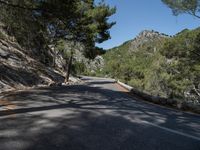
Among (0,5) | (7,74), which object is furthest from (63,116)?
(7,74)

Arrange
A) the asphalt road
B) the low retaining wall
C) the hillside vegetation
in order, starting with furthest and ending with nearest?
the hillside vegetation < the low retaining wall < the asphalt road

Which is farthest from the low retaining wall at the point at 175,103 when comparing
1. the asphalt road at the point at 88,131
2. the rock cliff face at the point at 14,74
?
the rock cliff face at the point at 14,74

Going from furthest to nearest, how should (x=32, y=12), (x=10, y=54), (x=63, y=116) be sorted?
(x=10, y=54) → (x=32, y=12) → (x=63, y=116)

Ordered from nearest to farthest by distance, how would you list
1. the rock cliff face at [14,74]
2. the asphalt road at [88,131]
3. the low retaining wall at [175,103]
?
the asphalt road at [88,131]
the low retaining wall at [175,103]
the rock cliff face at [14,74]

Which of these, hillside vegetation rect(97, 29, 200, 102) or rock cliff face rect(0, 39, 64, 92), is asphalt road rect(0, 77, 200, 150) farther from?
hillside vegetation rect(97, 29, 200, 102)

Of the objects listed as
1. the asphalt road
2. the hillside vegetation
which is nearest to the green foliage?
the hillside vegetation

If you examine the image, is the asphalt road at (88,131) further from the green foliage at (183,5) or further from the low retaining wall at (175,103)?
the green foliage at (183,5)

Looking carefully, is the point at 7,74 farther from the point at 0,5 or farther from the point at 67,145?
the point at 67,145

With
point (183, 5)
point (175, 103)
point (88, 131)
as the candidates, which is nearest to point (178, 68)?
point (183, 5)

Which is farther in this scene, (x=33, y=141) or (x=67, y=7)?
(x=67, y=7)

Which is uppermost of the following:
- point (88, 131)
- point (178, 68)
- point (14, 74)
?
point (178, 68)

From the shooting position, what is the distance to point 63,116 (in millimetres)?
8258

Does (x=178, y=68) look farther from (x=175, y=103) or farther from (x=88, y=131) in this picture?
(x=88, y=131)

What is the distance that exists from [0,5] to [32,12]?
6.39 ft
